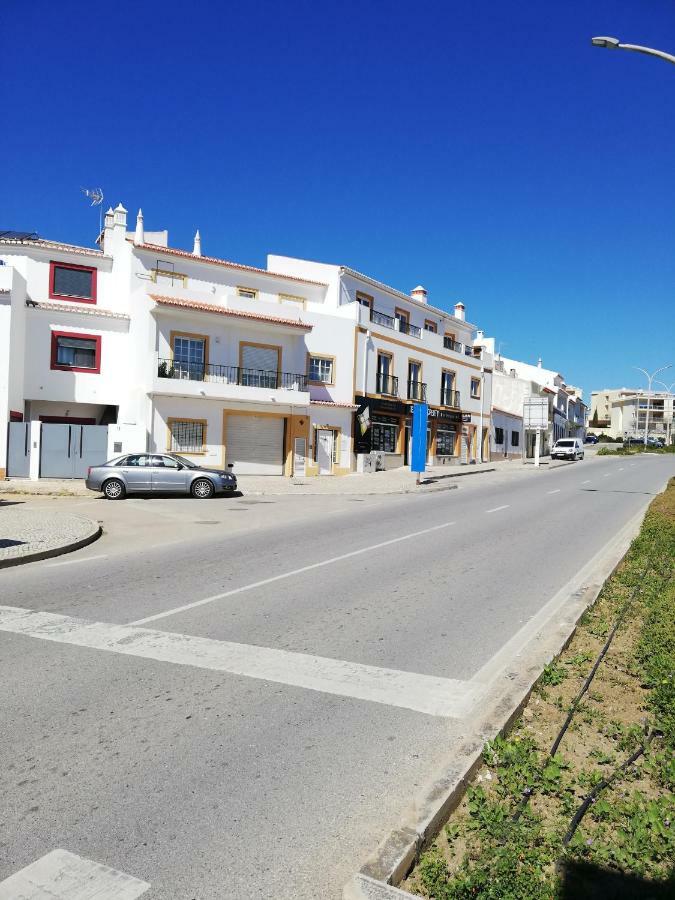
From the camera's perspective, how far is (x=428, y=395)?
3891 cm

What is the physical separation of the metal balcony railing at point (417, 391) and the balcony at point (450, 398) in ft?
9.45

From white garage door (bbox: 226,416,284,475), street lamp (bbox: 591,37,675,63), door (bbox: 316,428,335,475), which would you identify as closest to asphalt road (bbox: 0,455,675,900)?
street lamp (bbox: 591,37,675,63)

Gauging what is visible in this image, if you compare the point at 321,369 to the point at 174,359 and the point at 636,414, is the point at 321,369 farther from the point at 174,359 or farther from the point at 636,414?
the point at 636,414

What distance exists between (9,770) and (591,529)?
41.5ft

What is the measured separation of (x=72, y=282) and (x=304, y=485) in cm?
1442

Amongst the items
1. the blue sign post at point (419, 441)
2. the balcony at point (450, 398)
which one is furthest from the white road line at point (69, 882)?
the balcony at point (450, 398)

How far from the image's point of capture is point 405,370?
120 feet

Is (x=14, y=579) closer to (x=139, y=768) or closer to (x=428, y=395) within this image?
(x=139, y=768)

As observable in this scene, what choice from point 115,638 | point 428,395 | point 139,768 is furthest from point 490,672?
point 428,395

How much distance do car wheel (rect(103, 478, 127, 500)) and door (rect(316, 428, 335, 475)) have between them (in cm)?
1274

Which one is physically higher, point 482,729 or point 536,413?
point 536,413

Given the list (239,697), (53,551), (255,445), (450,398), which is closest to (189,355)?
(255,445)

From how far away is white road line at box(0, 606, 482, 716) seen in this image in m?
4.61

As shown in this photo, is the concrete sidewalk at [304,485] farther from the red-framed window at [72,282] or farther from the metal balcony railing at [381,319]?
the red-framed window at [72,282]
